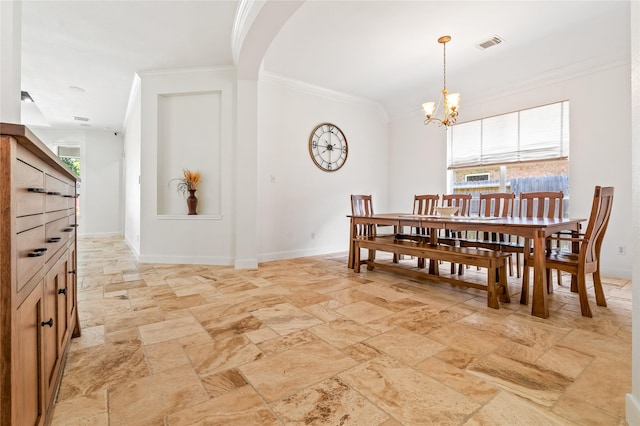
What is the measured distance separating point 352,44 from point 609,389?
155 inches

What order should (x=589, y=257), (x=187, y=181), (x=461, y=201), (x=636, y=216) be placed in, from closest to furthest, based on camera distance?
(x=636, y=216)
(x=589, y=257)
(x=461, y=201)
(x=187, y=181)

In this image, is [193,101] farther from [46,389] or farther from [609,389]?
[609,389]

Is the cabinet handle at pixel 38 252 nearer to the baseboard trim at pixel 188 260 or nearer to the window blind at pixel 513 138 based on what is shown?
the baseboard trim at pixel 188 260

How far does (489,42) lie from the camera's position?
3.73 m

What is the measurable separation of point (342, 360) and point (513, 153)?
4261 millimetres

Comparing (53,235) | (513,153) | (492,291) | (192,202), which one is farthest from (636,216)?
(192,202)

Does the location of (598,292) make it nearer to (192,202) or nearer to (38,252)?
(38,252)

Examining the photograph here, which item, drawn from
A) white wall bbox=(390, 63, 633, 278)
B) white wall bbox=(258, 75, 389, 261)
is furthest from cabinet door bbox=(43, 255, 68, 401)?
white wall bbox=(390, 63, 633, 278)

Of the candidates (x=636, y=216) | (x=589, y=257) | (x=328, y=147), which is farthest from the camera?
(x=328, y=147)

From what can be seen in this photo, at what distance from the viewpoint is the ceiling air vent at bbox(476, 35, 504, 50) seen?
3.64 meters

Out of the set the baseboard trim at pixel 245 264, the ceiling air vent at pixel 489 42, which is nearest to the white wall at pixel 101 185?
the baseboard trim at pixel 245 264

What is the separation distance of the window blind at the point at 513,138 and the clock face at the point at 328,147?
74.9 inches

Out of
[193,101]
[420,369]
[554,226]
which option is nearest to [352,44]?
[193,101]

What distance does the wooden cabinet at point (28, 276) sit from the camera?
66 centimetres
